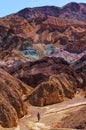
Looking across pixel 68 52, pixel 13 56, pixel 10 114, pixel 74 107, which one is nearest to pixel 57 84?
pixel 74 107

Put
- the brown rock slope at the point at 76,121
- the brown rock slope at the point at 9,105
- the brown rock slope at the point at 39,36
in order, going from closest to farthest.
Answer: the brown rock slope at the point at 76,121
the brown rock slope at the point at 9,105
the brown rock slope at the point at 39,36

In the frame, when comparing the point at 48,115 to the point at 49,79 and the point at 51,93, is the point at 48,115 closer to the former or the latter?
the point at 51,93

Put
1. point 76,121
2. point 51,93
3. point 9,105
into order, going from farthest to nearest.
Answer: point 51,93, point 9,105, point 76,121

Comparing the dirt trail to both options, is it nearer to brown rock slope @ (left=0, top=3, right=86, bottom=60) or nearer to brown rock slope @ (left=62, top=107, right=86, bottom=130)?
brown rock slope @ (left=62, top=107, right=86, bottom=130)

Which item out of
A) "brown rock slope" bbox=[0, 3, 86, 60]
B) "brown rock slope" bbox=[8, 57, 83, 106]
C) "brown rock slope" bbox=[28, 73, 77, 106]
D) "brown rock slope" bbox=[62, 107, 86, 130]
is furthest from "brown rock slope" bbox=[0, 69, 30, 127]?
"brown rock slope" bbox=[0, 3, 86, 60]

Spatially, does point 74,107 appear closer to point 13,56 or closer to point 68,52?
point 13,56

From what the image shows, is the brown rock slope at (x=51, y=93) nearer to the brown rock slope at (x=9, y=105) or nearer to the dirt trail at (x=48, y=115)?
the dirt trail at (x=48, y=115)

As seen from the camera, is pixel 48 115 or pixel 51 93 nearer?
pixel 48 115

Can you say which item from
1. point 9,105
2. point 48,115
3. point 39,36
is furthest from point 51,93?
point 39,36

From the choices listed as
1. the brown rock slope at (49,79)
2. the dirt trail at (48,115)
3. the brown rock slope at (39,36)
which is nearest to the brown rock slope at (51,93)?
the brown rock slope at (49,79)

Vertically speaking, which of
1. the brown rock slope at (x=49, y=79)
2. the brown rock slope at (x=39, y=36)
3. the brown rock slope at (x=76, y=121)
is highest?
the brown rock slope at (x=76, y=121)

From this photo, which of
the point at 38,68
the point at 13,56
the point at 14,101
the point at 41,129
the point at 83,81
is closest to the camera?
the point at 41,129
